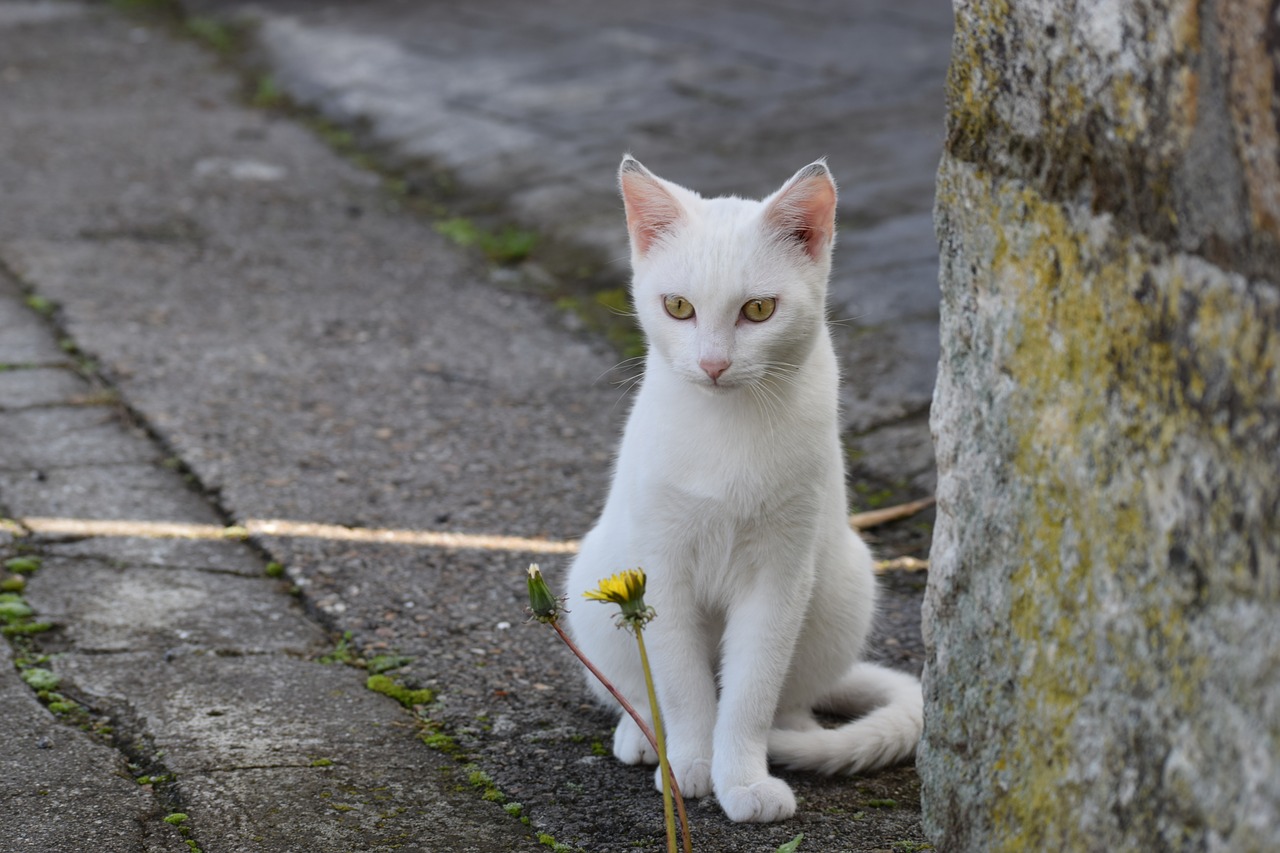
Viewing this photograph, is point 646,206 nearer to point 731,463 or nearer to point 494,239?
point 731,463

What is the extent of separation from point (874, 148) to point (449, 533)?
3.55 meters

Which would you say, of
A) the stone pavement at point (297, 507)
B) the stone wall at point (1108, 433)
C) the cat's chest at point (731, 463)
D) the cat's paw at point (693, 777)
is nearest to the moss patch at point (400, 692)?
the stone pavement at point (297, 507)

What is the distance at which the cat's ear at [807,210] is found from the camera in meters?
2.25

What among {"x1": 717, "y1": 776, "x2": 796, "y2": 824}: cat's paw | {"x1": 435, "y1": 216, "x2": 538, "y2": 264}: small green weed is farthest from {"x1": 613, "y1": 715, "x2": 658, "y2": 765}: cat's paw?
{"x1": 435, "y1": 216, "x2": 538, "y2": 264}: small green weed

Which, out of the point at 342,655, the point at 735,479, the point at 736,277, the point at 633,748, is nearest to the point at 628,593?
the point at 735,479

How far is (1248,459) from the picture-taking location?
1.29 metres

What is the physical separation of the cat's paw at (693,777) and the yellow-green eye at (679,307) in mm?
768

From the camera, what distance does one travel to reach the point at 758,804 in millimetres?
2277

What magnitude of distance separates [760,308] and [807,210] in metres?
0.18

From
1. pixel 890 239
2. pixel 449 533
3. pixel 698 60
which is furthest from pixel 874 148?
pixel 449 533

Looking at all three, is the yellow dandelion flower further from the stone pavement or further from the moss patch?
the moss patch

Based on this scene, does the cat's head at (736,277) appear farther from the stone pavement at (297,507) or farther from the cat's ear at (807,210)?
the stone pavement at (297,507)

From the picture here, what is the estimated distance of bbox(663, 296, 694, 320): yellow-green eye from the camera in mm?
2297

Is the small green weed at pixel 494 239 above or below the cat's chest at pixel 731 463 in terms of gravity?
below
